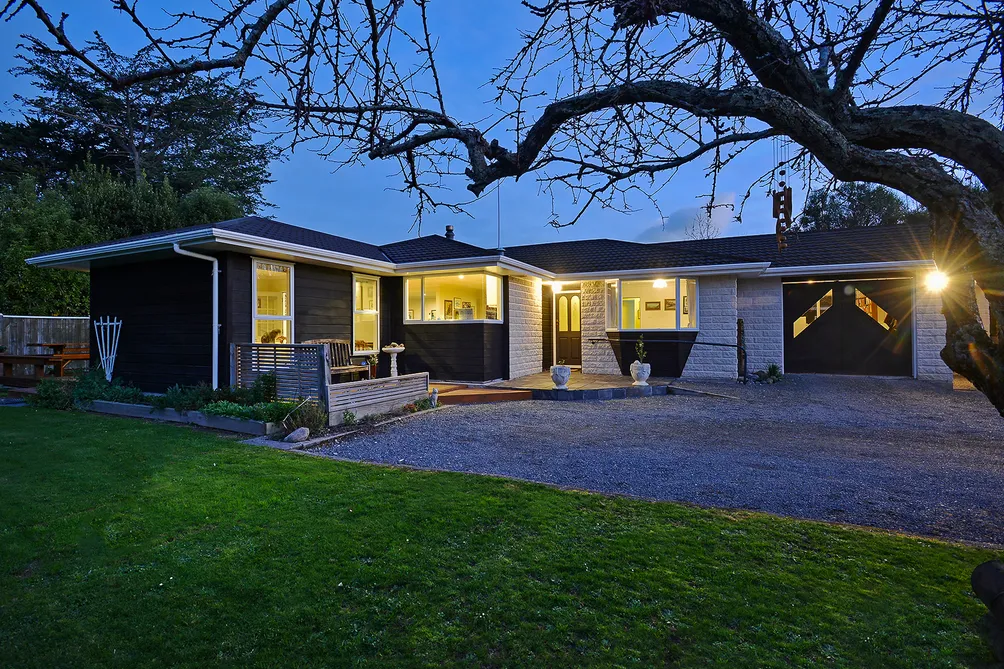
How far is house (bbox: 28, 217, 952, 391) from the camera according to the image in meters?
8.44

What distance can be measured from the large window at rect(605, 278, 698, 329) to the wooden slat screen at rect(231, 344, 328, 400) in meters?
7.61

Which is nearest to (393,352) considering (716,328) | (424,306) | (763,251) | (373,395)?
(424,306)

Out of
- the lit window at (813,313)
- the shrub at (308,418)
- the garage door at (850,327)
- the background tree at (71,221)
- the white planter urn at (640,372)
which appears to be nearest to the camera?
the shrub at (308,418)

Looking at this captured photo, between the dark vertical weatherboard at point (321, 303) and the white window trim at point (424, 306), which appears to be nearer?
the dark vertical weatherboard at point (321, 303)

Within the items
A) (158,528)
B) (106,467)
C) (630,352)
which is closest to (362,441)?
(106,467)

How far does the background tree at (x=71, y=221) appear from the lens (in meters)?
13.8

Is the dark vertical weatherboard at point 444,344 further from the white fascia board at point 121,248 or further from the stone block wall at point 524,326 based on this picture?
the white fascia board at point 121,248

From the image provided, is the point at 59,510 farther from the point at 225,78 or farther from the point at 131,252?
the point at 131,252

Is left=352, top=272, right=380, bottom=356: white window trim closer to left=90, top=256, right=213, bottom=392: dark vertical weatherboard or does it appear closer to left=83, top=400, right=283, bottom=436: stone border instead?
left=90, top=256, right=213, bottom=392: dark vertical weatherboard

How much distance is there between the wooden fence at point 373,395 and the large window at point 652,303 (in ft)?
18.5

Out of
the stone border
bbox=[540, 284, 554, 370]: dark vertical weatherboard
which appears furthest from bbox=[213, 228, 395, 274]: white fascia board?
bbox=[540, 284, 554, 370]: dark vertical weatherboard

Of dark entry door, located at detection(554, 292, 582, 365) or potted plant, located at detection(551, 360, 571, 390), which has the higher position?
dark entry door, located at detection(554, 292, 582, 365)

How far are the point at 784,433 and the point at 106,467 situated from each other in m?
7.54

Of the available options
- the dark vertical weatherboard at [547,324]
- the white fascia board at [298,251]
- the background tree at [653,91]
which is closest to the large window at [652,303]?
the dark vertical weatherboard at [547,324]
